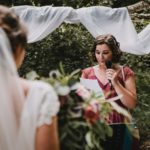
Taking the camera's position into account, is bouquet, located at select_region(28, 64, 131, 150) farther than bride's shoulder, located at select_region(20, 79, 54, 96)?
Yes

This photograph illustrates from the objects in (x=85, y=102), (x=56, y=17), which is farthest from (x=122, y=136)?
(x=56, y=17)

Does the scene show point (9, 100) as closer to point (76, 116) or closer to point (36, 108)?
point (36, 108)

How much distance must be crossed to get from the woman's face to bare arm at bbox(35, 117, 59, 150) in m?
2.32

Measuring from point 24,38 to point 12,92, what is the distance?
24cm

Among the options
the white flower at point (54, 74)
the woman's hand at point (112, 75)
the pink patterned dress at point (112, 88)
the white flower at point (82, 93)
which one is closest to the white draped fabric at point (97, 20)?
the pink patterned dress at point (112, 88)

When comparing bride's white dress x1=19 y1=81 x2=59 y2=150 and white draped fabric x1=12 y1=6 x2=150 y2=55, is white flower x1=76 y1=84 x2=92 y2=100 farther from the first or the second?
white draped fabric x1=12 y1=6 x2=150 y2=55

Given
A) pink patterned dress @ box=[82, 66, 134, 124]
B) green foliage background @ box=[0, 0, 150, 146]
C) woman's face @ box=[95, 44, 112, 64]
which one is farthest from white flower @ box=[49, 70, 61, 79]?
green foliage background @ box=[0, 0, 150, 146]

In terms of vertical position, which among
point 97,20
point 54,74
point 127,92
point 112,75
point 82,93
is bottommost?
point 127,92

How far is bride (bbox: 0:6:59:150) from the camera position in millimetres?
2084

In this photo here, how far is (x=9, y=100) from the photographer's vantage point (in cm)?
212

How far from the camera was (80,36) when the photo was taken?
9.76m

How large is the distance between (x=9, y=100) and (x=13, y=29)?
0.32m

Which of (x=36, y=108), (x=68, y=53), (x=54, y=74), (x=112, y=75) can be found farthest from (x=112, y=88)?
(x=68, y=53)

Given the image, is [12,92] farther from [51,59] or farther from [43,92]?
[51,59]
